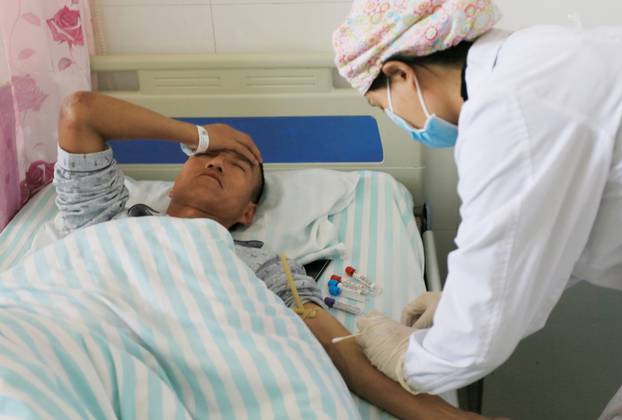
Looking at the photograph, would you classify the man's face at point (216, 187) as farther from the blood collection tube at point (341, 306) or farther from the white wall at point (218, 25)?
the white wall at point (218, 25)

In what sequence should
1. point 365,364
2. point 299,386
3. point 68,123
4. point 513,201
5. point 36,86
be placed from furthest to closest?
point 36,86 < point 68,123 < point 365,364 < point 299,386 < point 513,201

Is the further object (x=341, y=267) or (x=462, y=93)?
(x=341, y=267)

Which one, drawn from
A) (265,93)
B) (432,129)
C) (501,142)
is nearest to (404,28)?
(432,129)

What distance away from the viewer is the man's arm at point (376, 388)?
4.70 feet

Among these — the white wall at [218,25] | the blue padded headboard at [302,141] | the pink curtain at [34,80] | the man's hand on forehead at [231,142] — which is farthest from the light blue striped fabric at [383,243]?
the pink curtain at [34,80]

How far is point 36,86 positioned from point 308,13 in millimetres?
880

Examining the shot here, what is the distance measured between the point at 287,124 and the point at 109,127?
25.7 inches

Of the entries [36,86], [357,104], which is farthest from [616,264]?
[36,86]

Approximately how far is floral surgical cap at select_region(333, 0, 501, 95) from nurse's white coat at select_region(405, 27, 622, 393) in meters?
0.06

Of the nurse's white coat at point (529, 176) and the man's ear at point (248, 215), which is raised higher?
the nurse's white coat at point (529, 176)

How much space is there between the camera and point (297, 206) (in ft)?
7.04

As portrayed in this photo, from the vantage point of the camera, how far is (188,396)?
4.22ft

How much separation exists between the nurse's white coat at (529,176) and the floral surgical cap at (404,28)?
0.06 meters

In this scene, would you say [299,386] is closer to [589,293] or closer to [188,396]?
[188,396]
